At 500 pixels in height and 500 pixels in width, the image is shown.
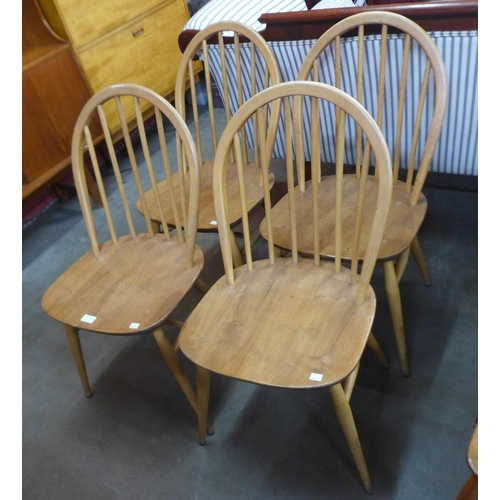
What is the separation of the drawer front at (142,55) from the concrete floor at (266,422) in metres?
1.35

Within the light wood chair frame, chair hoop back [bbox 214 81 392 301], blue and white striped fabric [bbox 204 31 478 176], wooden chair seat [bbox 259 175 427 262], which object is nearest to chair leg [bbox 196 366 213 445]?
chair hoop back [bbox 214 81 392 301]

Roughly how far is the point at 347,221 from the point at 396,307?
262 millimetres

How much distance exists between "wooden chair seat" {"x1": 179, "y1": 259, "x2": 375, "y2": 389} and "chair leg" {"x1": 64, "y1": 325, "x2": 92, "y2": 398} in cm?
43

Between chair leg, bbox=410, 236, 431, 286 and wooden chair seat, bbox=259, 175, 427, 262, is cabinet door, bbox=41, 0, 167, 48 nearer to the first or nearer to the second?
wooden chair seat, bbox=259, 175, 427, 262

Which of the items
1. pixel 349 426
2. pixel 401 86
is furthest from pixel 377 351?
pixel 401 86

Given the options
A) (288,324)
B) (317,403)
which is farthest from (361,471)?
(288,324)

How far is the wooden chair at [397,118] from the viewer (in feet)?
3.62

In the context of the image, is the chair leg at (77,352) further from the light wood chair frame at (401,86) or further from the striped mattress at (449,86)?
the striped mattress at (449,86)

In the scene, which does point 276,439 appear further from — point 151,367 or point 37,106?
point 37,106

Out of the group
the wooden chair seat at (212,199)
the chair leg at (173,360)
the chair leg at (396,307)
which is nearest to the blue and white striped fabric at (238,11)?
the wooden chair seat at (212,199)

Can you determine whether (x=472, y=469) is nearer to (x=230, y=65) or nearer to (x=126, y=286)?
(x=126, y=286)

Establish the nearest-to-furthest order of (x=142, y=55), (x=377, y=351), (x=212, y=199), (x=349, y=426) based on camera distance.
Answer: (x=349, y=426) → (x=377, y=351) → (x=212, y=199) → (x=142, y=55)

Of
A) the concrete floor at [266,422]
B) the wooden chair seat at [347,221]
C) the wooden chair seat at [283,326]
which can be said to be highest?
the wooden chair seat at [347,221]

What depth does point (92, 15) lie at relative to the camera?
85.9 inches
